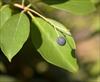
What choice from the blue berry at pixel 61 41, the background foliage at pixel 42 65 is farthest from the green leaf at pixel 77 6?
the blue berry at pixel 61 41

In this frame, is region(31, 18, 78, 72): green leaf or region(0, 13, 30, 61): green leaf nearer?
region(0, 13, 30, 61): green leaf

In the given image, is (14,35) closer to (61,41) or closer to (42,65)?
(61,41)

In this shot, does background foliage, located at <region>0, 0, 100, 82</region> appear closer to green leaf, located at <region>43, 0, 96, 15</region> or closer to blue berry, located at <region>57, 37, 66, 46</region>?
green leaf, located at <region>43, 0, 96, 15</region>

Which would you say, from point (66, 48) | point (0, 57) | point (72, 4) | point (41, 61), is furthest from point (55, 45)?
point (41, 61)

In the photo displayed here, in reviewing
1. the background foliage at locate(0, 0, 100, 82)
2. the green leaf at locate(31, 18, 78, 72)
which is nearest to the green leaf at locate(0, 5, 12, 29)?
the background foliage at locate(0, 0, 100, 82)

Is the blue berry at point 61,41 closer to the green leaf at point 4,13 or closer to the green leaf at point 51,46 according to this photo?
the green leaf at point 51,46

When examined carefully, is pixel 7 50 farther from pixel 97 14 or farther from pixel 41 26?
pixel 97 14
